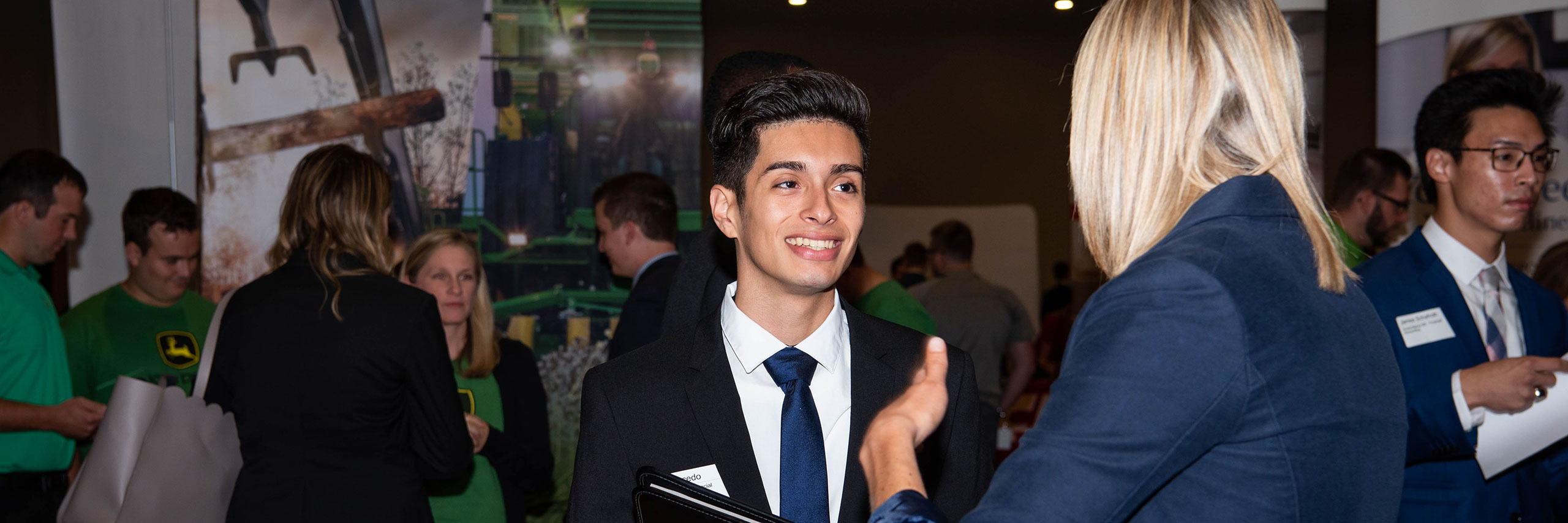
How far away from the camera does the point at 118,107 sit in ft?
15.3

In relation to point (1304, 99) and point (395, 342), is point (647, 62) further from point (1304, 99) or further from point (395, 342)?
point (1304, 99)

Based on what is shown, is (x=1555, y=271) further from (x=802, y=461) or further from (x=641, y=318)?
(x=802, y=461)

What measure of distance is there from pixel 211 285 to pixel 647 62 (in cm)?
230

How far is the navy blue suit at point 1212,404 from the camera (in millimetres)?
866

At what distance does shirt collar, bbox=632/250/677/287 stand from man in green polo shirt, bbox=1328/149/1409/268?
91.1 inches

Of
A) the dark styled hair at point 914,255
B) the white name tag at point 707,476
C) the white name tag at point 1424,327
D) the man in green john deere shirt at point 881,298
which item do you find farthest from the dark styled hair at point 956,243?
the white name tag at point 707,476

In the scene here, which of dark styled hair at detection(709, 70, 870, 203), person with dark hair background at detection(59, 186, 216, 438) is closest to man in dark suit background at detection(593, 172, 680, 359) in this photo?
dark styled hair at detection(709, 70, 870, 203)

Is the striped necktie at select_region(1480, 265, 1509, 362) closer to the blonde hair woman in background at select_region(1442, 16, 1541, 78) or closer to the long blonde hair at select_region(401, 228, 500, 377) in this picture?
the blonde hair woman in background at select_region(1442, 16, 1541, 78)

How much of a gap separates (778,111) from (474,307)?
6.77 feet

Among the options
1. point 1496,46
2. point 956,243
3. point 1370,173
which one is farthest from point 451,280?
point 1496,46

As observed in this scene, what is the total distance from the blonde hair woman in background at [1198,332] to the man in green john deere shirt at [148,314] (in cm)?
359

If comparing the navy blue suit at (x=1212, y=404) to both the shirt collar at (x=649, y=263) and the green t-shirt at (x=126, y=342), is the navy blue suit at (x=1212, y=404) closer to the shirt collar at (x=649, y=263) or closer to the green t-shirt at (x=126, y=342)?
the shirt collar at (x=649, y=263)

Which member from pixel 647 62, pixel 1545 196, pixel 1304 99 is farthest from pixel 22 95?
pixel 1545 196

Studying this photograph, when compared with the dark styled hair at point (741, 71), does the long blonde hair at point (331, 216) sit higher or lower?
lower
